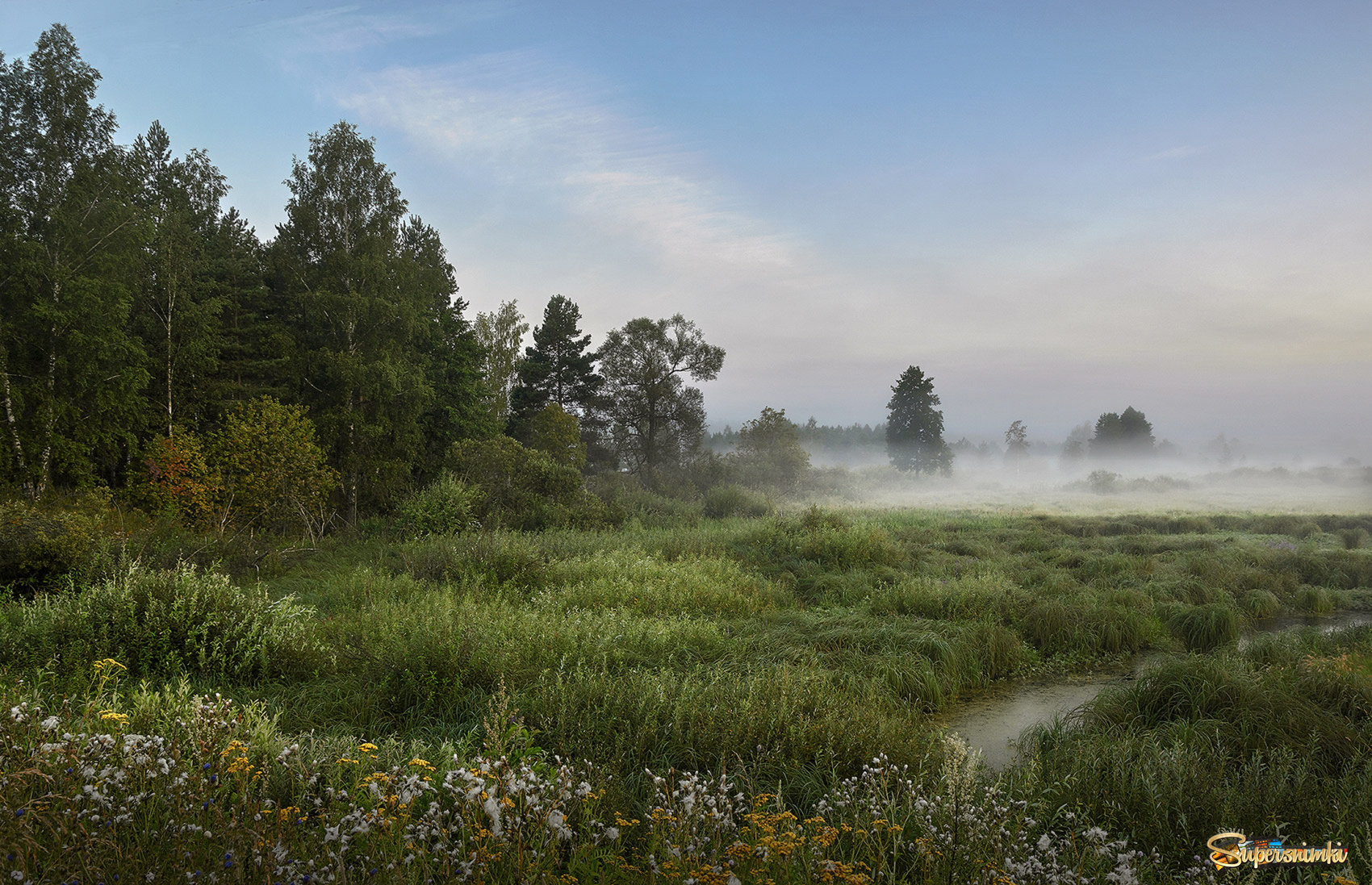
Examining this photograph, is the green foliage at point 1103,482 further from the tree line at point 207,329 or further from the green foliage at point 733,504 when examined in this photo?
the tree line at point 207,329

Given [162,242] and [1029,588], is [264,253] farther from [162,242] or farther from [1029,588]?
[1029,588]

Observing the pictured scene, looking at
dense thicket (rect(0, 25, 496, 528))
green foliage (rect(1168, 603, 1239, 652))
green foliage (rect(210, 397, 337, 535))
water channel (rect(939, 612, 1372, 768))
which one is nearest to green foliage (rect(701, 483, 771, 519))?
dense thicket (rect(0, 25, 496, 528))

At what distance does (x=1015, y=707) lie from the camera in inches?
283

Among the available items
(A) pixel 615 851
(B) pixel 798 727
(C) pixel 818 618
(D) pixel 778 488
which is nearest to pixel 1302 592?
(C) pixel 818 618

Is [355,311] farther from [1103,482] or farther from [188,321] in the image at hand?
[1103,482]

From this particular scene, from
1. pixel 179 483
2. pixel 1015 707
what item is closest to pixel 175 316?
pixel 179 483

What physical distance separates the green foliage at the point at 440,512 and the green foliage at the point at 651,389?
1774 cm

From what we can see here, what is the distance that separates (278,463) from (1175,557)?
2134 centimetres

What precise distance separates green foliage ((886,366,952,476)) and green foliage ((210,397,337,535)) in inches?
1808

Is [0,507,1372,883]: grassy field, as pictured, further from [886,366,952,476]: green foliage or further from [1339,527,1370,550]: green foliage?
[886,366,952,476]: green foliage

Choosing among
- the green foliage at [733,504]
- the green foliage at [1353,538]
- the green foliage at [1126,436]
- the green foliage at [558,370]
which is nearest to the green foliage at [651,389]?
the green foliage at [558,370]

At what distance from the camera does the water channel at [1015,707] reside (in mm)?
6057

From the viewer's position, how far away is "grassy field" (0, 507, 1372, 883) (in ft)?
8.43

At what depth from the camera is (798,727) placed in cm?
479
